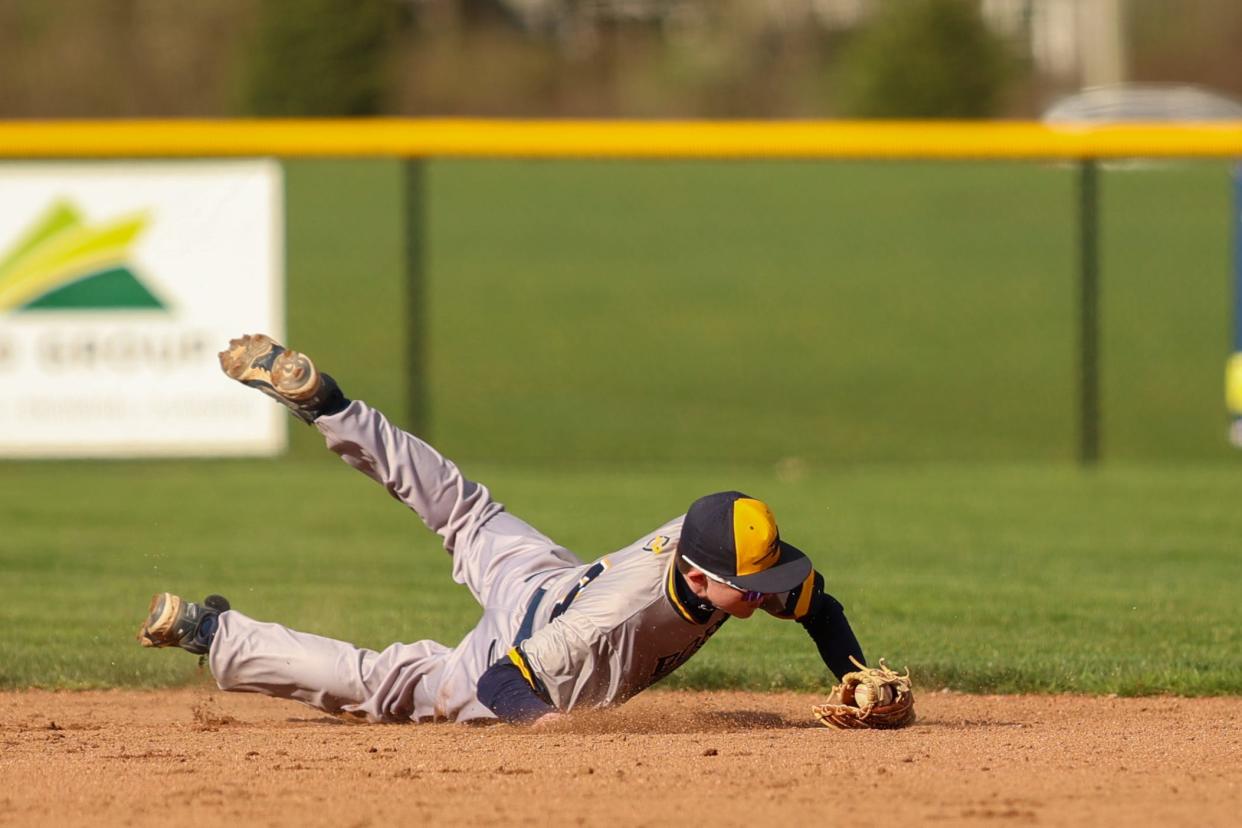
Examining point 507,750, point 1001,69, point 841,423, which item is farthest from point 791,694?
point 1001,69

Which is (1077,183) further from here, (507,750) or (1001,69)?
(507,750)

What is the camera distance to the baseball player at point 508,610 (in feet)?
16.6

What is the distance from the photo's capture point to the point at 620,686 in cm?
539

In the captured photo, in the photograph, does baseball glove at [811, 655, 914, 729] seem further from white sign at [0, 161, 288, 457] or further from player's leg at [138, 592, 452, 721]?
white sign at [0, 161, 288, 457]

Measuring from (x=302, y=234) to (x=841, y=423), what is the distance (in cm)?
956

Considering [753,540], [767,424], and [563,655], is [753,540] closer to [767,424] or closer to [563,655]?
[563,655]

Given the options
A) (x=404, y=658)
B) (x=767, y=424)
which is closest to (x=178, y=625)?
(x=404, y=658)

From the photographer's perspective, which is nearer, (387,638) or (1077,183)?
(387,638)

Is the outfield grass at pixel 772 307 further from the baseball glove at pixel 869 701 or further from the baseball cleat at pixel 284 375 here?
the baseball glove at pixel 869 701

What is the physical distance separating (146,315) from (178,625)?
589 cm

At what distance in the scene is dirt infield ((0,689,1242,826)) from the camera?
14.1ft

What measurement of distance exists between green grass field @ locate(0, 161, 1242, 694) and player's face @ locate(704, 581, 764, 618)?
5.61ft

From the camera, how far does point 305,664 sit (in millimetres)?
5680

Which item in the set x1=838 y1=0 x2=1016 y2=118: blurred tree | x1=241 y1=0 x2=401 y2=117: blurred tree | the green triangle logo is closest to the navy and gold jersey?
the green triangle logo
